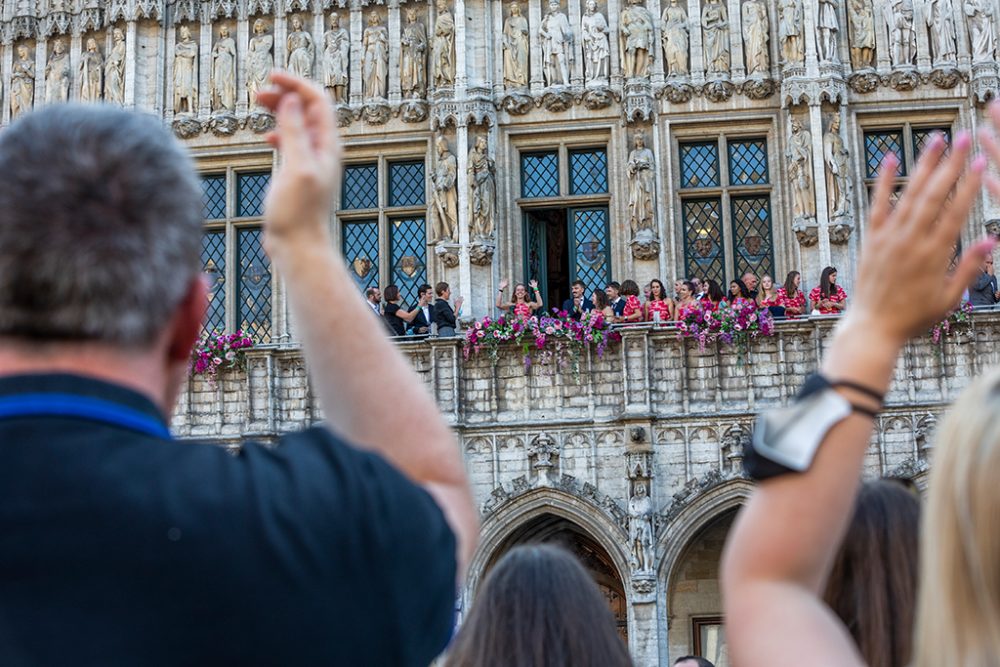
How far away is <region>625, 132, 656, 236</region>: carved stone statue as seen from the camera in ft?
59.7

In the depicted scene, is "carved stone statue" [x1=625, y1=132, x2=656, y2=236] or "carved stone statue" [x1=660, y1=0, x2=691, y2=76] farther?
"carved stone statue" [x1=660, y1=0, x2=691, y2=76]

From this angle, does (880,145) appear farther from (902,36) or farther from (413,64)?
(413,64)

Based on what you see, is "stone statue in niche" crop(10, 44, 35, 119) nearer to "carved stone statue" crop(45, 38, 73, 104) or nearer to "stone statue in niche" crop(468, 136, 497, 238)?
"carved stone statue" crop(45, 38, 73, 104)

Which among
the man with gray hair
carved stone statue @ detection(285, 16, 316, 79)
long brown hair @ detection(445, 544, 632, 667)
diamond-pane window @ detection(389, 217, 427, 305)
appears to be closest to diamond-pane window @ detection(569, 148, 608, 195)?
diamond-pane window @ detection(389, 217, 427, 305)

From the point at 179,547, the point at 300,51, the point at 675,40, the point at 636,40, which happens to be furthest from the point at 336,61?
the point at 179,547

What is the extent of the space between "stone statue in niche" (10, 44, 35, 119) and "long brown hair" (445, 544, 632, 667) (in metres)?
18.6

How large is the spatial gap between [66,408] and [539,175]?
1764 centimetres

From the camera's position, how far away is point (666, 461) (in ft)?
53.9

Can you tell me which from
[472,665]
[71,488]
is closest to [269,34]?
[472,665]

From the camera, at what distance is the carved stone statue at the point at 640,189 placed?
59.7 ft

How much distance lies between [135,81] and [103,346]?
19.2m

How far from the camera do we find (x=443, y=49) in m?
19.1

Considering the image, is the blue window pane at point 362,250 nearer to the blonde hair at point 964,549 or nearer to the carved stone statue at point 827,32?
the carved stone statue at point 827,32

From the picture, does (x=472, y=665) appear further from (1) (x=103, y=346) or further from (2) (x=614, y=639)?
(1) (x=103, y=346)
